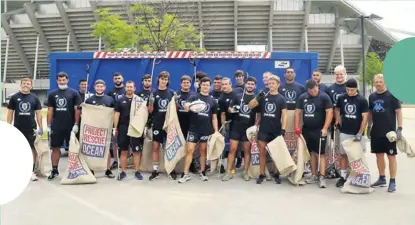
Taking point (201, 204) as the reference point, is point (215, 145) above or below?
above

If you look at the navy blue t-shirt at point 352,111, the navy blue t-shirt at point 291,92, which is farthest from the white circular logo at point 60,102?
the navy blue t-shirt at point 352,111

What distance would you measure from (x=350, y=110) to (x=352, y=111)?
29 millimetres

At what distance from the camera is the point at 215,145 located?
578 centimetres

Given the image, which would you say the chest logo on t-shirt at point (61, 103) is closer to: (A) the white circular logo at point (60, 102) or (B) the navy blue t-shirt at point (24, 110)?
(A) the white circular logo at point (60, 102)

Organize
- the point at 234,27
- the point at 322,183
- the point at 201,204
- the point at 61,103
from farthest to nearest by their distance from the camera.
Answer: the point at 234,27 < the point at 61,103 < the point at 322,183 < the point at 201,204

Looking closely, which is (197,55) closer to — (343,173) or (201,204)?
(343,173)

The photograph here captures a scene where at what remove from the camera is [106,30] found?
18.8 m

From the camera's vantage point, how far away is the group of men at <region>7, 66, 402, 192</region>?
212 inches

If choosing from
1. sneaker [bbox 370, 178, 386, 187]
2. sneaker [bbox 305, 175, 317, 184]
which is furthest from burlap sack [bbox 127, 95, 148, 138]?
sneaker [bbox 370, 178, 386, 187]

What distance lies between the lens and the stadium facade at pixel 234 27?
24.2 m

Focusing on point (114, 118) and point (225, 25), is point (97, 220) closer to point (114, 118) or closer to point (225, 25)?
point (114, 118)

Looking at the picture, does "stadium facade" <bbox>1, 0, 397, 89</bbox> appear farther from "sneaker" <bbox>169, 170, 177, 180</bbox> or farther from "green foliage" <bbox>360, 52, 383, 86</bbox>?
"sneaker" <bbox>169, 170, 177, 180</bbox>

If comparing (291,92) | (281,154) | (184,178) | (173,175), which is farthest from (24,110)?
(291,92)

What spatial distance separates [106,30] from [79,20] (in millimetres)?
8020
